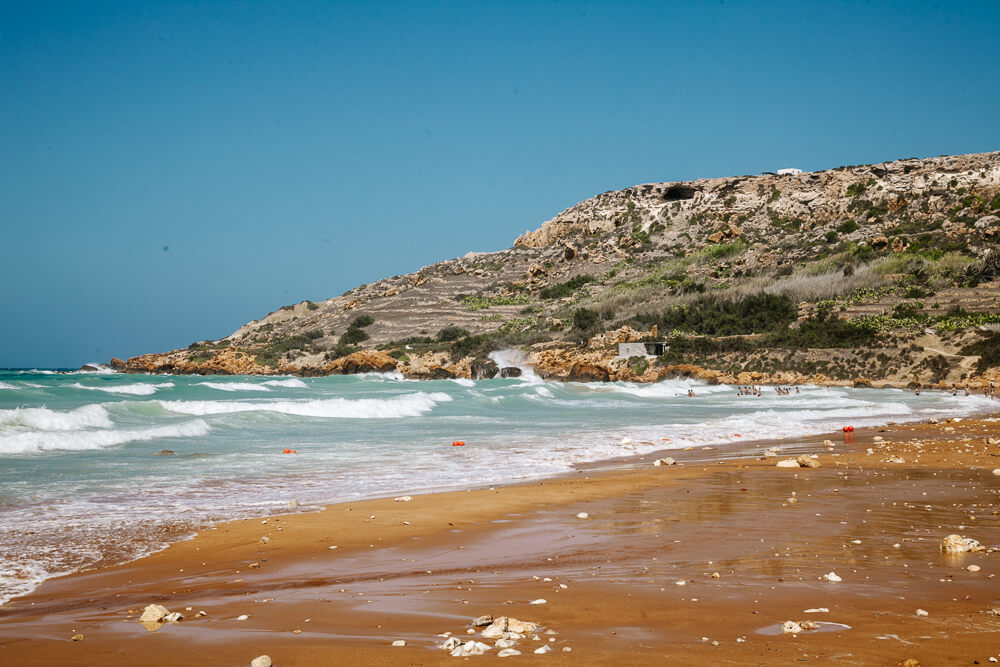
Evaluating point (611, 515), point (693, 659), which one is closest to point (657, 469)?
point (611, 515)

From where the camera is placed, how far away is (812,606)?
14.8 feet

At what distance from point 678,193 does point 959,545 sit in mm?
107583

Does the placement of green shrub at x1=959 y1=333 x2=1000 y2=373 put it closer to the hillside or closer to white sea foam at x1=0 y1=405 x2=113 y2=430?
the hillside

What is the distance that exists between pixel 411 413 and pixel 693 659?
22.7 metres

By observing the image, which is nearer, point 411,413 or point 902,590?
point 902,590

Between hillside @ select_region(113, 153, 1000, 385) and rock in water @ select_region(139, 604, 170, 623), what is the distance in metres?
42.8

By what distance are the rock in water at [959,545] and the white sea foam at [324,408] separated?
19.5 meters

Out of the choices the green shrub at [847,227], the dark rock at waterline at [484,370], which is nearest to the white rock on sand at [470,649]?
the dark rock at waterline at [484,370]

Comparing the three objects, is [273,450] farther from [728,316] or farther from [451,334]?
[451,334]

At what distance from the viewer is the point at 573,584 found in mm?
5234

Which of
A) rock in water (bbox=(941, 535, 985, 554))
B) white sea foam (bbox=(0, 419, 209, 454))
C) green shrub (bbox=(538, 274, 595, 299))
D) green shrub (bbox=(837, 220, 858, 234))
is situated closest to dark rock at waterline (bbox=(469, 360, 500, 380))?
green shrub (bbox=(538, 274, 595, 299))

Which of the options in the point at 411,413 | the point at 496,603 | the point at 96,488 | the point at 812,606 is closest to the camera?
the point at 812,606

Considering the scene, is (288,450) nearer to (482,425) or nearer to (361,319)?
(482,425)

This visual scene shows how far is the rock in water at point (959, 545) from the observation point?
5.78 meters
